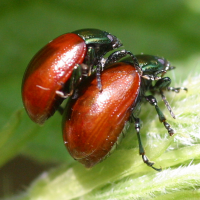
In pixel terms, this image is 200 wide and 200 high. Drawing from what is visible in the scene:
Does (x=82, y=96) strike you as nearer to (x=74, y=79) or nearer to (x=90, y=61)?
(x=74, y=79)

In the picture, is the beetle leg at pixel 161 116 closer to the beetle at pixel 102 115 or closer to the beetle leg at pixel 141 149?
the beetle at pixel 102 115

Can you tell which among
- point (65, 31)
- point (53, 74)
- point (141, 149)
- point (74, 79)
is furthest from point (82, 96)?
point (65, 31)

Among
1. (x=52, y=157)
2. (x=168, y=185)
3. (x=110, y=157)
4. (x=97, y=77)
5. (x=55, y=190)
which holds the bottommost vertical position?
(x=52, y=157)

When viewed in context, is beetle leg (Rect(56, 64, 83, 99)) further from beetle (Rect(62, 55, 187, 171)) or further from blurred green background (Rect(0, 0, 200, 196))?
blurred green background (Rect(0, 0, 200, 196))

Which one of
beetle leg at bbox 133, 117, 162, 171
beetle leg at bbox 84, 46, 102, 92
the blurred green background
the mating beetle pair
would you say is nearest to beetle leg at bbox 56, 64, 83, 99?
the mating beetle pair

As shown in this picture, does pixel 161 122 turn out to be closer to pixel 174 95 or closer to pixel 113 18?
pixel 174 95

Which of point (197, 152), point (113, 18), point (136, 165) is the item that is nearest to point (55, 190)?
point (136, 165)
